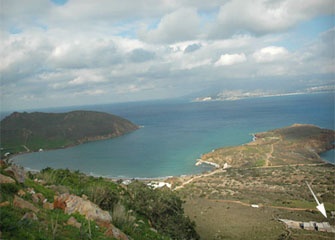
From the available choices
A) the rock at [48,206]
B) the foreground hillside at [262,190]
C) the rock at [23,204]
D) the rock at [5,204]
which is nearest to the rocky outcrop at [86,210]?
the rock at [48,206]

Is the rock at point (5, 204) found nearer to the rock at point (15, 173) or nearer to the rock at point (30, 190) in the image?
the rock at point (30, 190)

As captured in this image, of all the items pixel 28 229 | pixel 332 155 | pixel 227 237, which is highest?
pixel 28 229

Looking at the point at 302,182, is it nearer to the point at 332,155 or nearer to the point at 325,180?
the point at 325,180

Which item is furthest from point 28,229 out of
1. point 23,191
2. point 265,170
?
point 265,170

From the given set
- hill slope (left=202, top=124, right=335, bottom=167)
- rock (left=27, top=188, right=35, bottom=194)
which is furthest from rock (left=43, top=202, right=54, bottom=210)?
hill slope (left=202, top=124, right=335, bottom=167)

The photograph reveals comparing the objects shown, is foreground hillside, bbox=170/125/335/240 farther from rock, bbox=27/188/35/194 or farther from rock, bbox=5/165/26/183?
rock, bbox=5/165/26/183
